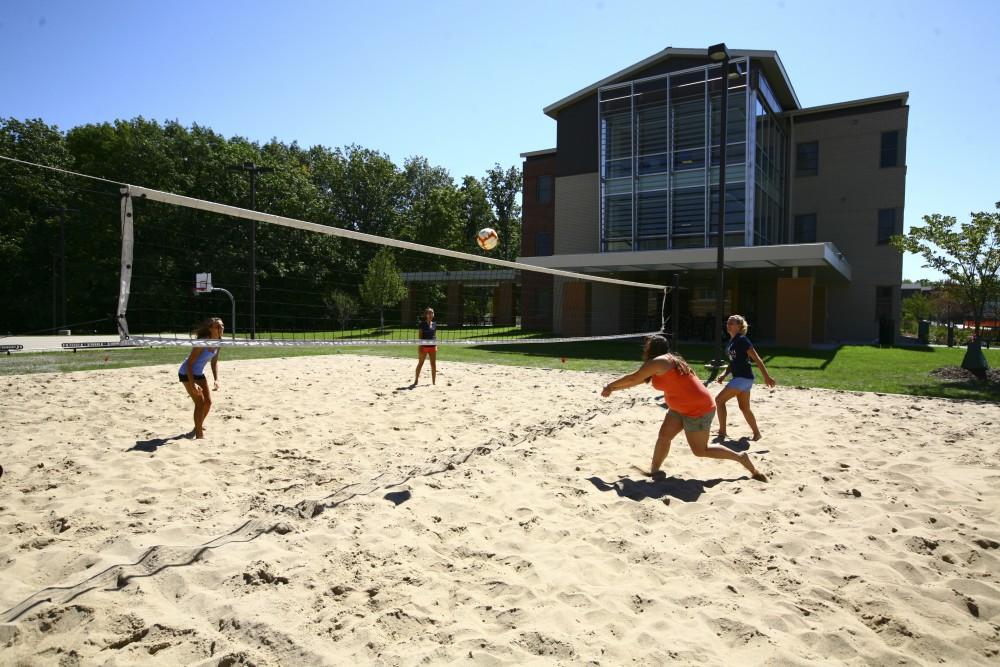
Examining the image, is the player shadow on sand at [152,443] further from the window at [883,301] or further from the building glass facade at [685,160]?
the window at [883,301]

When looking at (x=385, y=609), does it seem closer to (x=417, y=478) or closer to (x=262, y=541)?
(x=262, y=541)

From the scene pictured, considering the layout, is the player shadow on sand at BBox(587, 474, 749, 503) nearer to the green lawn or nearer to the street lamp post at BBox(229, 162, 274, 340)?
the green lawn

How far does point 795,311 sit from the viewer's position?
1772cm

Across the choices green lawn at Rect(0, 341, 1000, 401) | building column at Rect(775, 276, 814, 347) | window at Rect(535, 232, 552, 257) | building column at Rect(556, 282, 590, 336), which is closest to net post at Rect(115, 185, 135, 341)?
green lawn at Rect(0, 341, 1000, 401)

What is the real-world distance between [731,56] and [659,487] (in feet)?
67.0

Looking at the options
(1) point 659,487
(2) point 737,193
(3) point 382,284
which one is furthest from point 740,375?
(3) point 382,284

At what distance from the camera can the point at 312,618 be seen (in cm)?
255

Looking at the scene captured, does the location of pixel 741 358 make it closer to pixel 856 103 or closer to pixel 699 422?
pixel 699 422

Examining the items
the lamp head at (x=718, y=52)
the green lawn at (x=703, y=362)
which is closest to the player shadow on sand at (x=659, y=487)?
the green lawn at (x=703, y=362)

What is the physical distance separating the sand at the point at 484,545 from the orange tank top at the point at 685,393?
0.62 m

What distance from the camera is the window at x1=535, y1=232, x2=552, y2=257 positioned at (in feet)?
97.9

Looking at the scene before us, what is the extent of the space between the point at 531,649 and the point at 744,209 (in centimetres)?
2030

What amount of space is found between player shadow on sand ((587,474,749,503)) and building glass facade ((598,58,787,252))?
17271mm

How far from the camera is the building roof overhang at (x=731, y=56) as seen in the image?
770 inches
